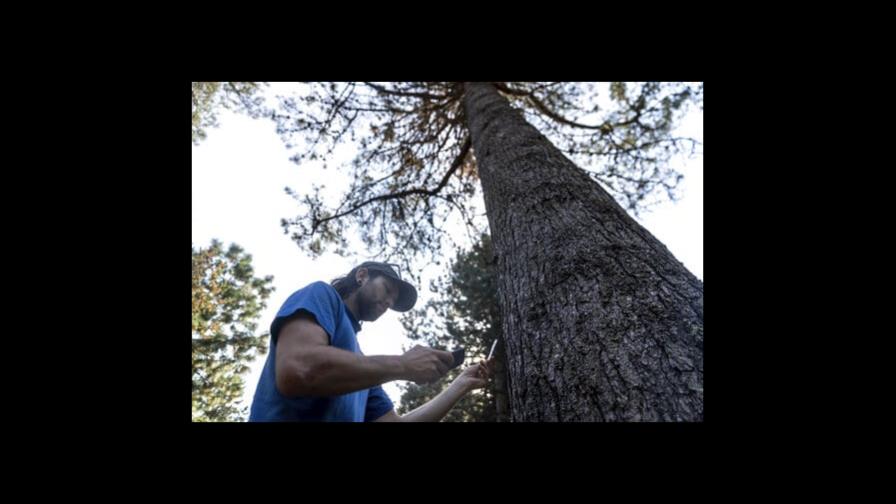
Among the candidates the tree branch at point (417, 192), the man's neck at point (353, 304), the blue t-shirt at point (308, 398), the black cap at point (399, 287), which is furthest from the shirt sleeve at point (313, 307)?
the tree branch at point (417, 192)

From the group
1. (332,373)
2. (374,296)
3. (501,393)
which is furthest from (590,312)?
(501,393)

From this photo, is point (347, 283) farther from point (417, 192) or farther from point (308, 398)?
point (417, 192)

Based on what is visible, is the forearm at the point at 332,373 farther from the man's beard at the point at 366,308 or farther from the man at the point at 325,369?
the man's beard at the point at 366,308

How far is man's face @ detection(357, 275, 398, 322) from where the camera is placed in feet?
6.57

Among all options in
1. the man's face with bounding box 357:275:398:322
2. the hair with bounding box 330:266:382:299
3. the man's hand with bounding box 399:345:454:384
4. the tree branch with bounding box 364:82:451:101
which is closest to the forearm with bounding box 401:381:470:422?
the man's hand with bounding box 399:345:454:384

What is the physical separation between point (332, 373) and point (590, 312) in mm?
788

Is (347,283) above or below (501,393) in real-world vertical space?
above

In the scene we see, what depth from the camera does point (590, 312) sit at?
1.04 m

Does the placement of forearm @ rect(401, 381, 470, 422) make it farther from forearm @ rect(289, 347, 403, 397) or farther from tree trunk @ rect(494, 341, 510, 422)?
tree trunk @ rect(494, 341, 510, 422)

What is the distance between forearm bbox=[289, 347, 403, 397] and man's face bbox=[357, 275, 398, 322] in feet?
2.80
